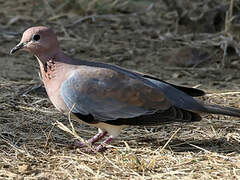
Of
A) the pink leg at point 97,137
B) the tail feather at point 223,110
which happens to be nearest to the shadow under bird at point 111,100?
the tail feather at point 223,110

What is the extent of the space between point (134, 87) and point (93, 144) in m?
0.56

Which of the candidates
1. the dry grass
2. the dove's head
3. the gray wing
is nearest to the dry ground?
the dry grass

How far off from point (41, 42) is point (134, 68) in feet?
7.47

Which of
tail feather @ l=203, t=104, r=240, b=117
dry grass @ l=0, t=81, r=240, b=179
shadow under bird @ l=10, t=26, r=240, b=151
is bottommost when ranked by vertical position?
dry grass @ l=0, t=81, r=240, b=179

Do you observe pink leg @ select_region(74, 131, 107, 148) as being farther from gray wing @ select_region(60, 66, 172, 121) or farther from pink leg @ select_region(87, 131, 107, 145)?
gray wing @ select_region(60, 66, 172, 121)

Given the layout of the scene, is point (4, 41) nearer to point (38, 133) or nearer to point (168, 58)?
point (168, 58)

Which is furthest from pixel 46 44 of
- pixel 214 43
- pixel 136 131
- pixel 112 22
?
pixel 112 22

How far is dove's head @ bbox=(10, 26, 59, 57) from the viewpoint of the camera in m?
3.96

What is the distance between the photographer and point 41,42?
396cm

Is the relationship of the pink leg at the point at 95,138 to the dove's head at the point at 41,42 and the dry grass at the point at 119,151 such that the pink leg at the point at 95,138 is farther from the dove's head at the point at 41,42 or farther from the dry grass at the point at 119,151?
the dove's head at the point at 41,42

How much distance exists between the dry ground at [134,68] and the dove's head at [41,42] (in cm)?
53

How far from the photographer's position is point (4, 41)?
21.9ft

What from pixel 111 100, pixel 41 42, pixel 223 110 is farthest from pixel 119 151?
pixel 41 42

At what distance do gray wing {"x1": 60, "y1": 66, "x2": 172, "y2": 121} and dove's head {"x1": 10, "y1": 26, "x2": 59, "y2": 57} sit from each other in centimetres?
30
